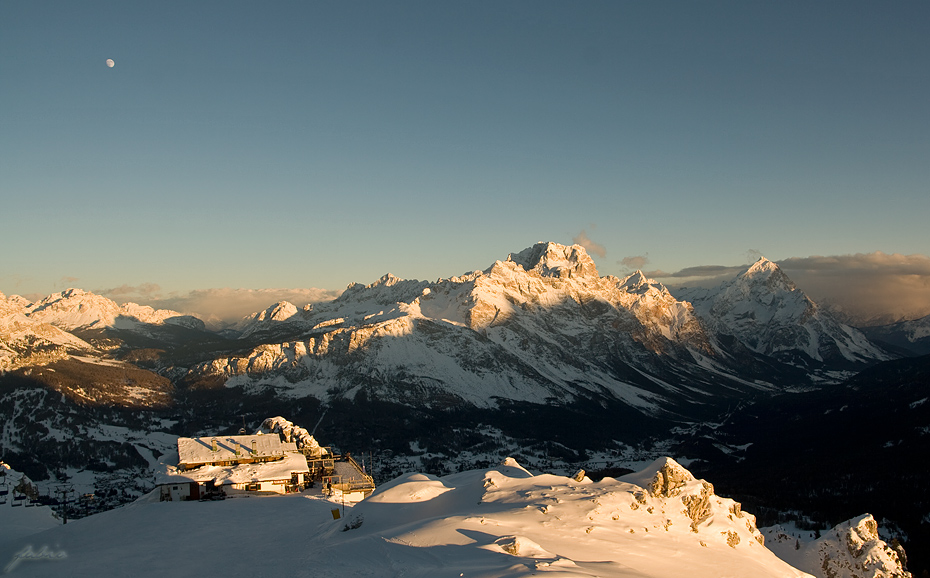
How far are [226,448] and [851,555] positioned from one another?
6320cm

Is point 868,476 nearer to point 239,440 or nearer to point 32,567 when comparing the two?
point 239,440

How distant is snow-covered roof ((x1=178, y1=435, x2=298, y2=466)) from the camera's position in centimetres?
7244

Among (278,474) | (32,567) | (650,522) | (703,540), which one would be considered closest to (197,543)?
(32,567)

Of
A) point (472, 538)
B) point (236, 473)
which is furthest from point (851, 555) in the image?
point (236, 473)

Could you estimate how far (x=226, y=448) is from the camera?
7662 centimetres

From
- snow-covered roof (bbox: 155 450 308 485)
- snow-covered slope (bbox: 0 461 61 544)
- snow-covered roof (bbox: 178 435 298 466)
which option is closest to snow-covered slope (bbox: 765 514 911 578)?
snow-covered roof (bbox: 155 450 308 485)

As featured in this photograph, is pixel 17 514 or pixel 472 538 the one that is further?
pixel 17 514

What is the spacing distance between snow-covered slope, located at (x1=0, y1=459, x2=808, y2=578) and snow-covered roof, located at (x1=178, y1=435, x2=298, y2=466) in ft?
58.5

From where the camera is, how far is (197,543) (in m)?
47.1

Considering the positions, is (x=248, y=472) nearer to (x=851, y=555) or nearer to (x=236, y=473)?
(x=236, y=473)

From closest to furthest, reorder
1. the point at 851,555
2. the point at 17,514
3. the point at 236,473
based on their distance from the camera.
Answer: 1. the point at 851,555
2. the point at 236,473
3. the point at 17,514

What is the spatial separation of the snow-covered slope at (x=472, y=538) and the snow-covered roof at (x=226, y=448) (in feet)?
58.5

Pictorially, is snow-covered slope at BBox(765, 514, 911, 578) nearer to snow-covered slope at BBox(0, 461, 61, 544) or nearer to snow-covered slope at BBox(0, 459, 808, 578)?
snow-covered slope at BBox(0, 459, 808, 578)

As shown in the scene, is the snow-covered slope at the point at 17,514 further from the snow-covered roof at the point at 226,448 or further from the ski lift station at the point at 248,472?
the snow-covered roof at the point at 226,448
